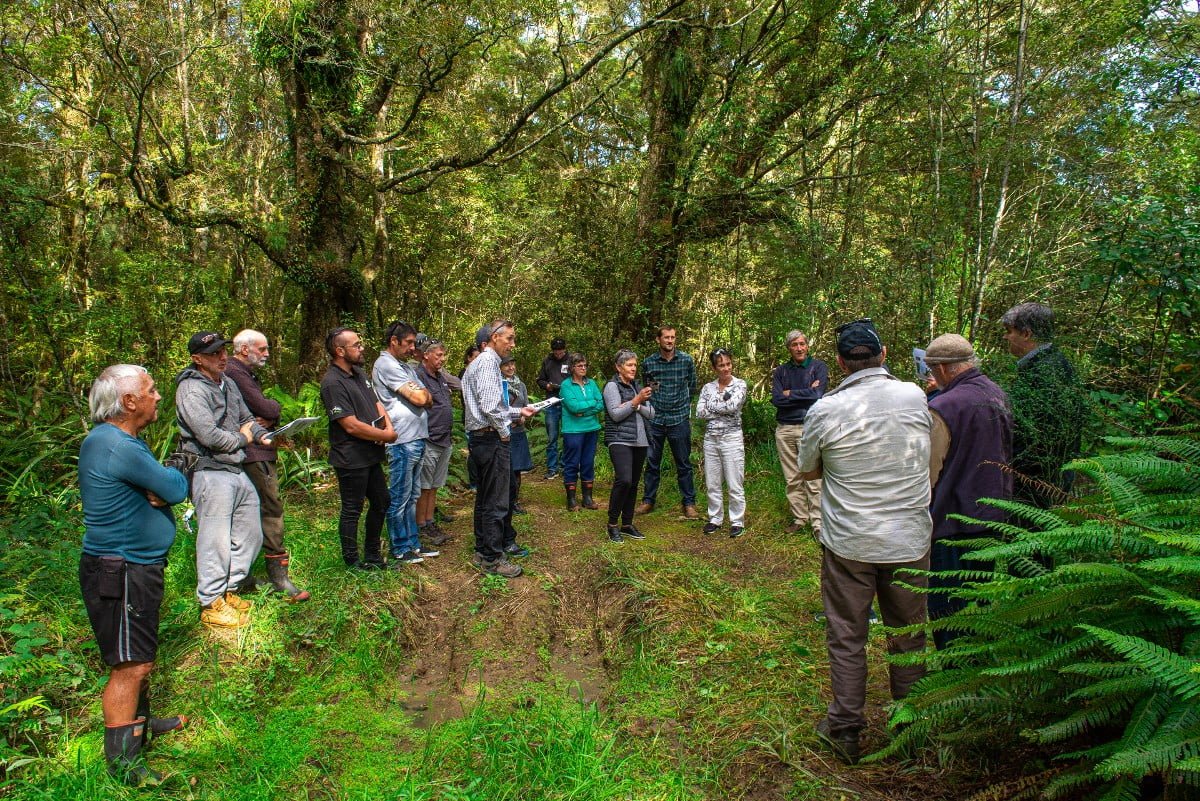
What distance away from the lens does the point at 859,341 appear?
292 cm

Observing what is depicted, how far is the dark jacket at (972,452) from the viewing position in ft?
10.3

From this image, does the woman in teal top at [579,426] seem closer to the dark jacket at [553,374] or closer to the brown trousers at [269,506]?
the dark jacket at [553,374]

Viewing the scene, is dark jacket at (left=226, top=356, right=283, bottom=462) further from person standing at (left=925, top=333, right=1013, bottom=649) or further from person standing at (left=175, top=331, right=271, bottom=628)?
person standing at (left=925, top=333, right=1013, bottom=649)

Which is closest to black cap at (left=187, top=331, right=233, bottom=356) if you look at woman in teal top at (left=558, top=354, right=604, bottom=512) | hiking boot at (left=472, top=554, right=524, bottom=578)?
hiking boot at (left=472, top=554, right=524, bottom=578)

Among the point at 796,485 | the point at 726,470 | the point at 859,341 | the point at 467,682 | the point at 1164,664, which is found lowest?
the point at 467,682

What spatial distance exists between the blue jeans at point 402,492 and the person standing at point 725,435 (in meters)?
2.84

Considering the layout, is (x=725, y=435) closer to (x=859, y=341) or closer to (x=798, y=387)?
(x=798, y=387)

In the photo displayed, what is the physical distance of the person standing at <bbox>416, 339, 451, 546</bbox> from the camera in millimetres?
5715

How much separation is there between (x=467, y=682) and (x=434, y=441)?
96.3 inches

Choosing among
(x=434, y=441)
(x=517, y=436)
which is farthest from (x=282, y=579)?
(x=517, y=436)

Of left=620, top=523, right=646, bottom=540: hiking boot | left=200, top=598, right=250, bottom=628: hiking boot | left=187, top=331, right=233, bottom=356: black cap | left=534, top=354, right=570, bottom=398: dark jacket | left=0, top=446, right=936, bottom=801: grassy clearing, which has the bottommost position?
left=0, top=446, right=936, bottom=801: grassy clearing

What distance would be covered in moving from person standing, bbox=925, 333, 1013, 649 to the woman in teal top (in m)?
3.99

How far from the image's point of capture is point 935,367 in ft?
11.3

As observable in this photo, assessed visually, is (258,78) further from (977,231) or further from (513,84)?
(977,231)
